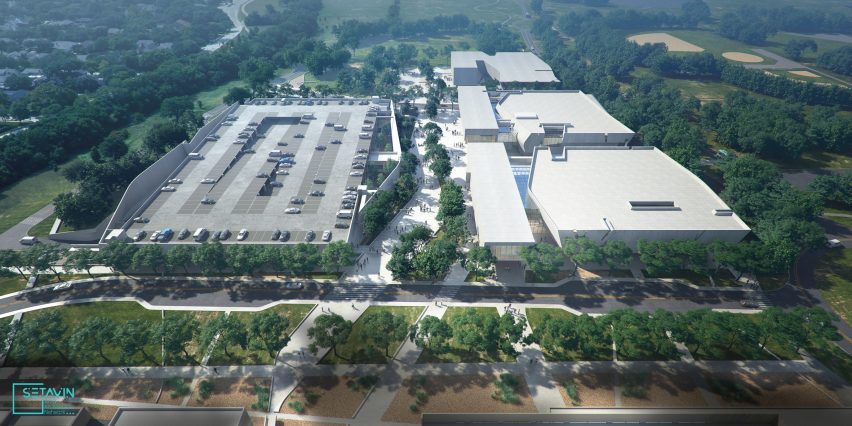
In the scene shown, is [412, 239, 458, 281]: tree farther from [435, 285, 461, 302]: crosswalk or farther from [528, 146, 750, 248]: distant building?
[528, 146, 750, 248]: distant building

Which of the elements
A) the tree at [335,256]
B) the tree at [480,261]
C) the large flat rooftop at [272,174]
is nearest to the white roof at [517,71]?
the large flat rooftop at [272,174]

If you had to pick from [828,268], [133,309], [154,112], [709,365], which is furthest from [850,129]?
[154,112]

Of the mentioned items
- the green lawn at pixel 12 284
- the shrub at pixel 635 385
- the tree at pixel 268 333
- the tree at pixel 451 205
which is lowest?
the shrub at pixel 635 385

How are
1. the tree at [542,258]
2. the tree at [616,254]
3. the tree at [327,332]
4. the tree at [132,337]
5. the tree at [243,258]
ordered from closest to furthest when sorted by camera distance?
the tree at [132,337] → the tree at [327,332] → the tree at [542,258] → the tree at [616,254] → the tree at [243,258]

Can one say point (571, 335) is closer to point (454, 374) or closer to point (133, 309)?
point (454, 374)

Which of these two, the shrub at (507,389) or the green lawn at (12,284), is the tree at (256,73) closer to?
the green lawn at (12,284)

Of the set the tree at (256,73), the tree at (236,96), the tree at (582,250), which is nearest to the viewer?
the tree at (582,250)
